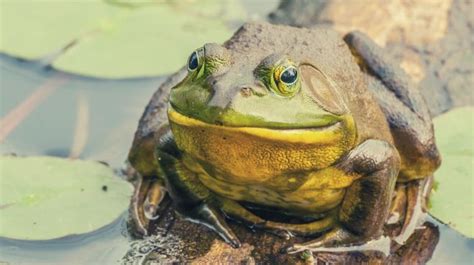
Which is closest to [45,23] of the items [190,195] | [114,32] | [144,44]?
[114,32]

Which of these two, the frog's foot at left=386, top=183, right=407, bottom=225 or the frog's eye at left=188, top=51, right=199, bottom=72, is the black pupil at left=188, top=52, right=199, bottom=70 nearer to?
the frog's eye at left=188, top=51, right=199, bottom=72

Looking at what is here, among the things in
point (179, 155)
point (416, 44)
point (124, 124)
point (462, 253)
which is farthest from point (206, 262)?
point (416, 44)

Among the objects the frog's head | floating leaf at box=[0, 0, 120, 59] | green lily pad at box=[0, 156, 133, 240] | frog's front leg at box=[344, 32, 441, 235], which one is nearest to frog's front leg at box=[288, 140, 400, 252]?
the frog's head

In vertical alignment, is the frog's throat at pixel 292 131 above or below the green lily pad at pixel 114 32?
above

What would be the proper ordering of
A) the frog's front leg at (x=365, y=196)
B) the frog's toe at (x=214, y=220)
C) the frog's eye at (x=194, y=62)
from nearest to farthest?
1. the frog's eye at (x=194, y=62)
2. the frog's front leg at (x=365, y=196)
3. the frog's toe at (x=214, y=220)

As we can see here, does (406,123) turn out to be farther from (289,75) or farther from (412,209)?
(289,75)

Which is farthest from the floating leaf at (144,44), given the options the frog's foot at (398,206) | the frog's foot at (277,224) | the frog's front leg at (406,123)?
the frog's foot at (398,206)

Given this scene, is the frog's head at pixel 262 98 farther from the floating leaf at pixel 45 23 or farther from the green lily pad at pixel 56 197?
the floating leaf at pixel 45 23
